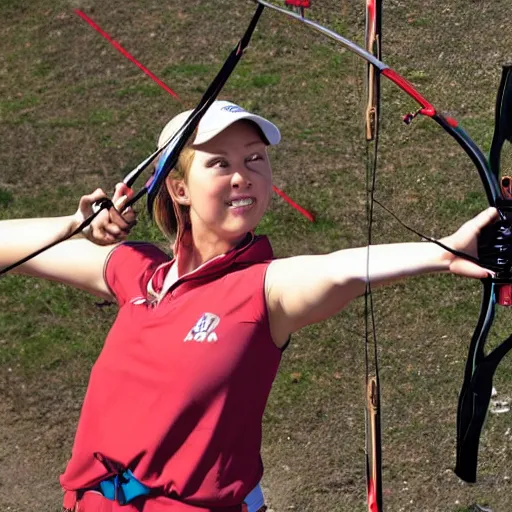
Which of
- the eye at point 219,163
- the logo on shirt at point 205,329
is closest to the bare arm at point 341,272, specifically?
the logo on shirt at point 205,329

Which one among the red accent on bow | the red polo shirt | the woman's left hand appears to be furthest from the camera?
the red accent on bow

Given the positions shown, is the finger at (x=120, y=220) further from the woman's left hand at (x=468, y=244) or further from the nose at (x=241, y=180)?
the woman's left hand at (x=468, y=244)

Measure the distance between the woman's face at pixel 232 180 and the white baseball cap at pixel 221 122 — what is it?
0.05ft

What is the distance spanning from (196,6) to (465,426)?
1293 mm

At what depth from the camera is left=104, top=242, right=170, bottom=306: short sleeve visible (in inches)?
98.3

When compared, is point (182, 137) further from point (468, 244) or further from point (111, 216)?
point (468, 244)

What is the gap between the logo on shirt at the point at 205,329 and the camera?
89.4 inches

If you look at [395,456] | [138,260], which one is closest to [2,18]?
[138,260]

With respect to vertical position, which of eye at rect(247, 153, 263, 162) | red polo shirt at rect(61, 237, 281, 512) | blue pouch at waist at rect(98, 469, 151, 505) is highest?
eye at rect(247, 153, 263, 162)

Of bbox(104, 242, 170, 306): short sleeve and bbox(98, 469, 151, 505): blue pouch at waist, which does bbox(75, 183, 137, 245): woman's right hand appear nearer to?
bbox(104, 242, 170, 306): short sleeve

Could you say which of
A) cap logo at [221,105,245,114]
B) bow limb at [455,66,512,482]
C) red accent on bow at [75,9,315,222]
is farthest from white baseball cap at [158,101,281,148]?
bow limb at [455,66,512,482]

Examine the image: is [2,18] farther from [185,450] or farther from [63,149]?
[185,450]

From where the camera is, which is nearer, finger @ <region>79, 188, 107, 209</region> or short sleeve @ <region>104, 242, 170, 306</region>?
finger @ <region>79, 188, 107, 209</region>

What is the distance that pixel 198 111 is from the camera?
7.53 feet
